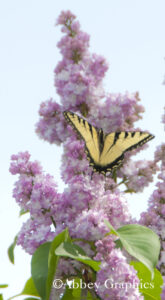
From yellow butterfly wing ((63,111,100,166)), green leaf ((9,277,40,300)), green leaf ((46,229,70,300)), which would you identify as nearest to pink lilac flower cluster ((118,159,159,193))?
yellow butterfly wing ((63,111,100,166))

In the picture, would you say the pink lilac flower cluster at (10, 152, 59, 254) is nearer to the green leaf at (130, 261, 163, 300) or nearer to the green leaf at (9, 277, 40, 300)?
the green leaf at (9, 277, 40, 300)

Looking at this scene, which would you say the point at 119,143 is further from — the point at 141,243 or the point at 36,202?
the point at 141,243

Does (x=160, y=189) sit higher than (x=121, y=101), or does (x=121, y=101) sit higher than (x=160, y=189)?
(x=121, y=101)

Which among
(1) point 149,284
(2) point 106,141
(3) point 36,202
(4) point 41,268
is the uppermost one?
(2) point 106,141

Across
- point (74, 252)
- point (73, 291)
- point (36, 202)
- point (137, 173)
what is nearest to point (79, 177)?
point (36, 202)

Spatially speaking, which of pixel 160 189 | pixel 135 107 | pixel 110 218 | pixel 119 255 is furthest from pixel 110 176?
pixel 119 255

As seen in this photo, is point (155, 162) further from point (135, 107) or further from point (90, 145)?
point (90, 145)
